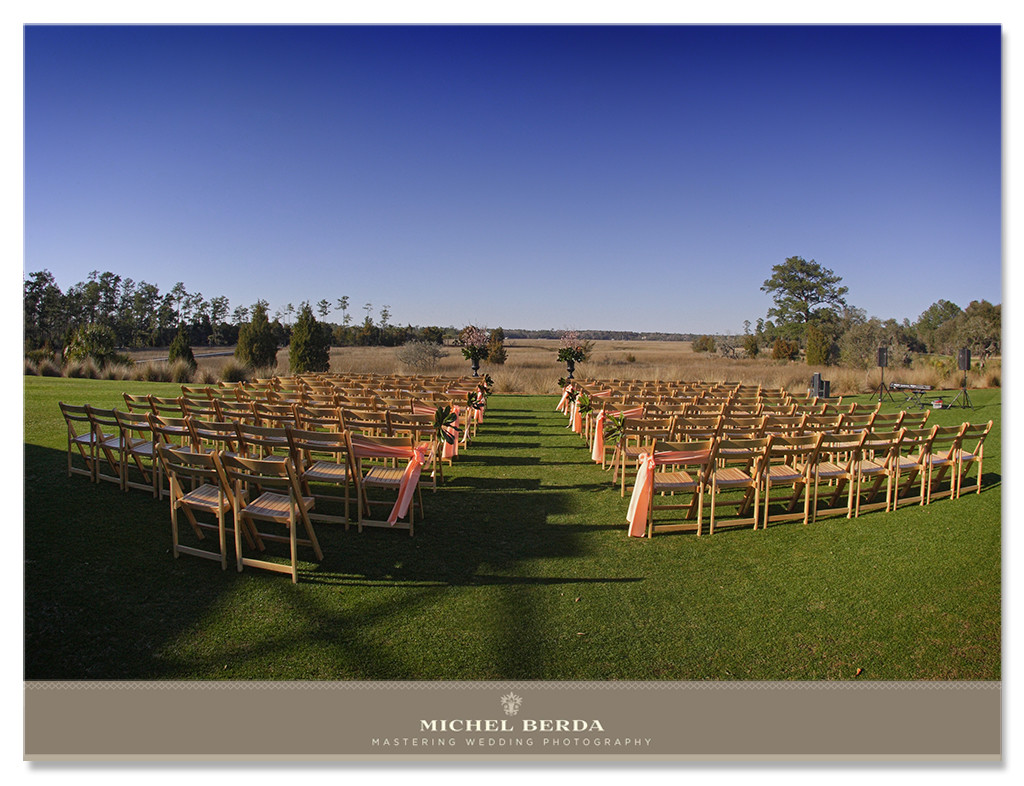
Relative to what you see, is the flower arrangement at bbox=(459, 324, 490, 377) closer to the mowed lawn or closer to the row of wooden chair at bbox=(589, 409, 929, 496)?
the row of wooden chair at bbox=(589, 409, 929, 496)

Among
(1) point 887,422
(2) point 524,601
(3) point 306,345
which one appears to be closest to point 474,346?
(3) point 306,345

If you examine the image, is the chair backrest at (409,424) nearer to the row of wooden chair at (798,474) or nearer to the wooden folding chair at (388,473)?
the wooden folding chair at (388,473)

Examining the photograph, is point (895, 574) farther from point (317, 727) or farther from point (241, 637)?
point (241, 637)

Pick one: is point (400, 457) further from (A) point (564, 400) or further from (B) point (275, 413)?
(A) point (564, 400)

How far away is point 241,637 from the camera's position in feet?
12.2

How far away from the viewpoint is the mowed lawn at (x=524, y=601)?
11.5 feet

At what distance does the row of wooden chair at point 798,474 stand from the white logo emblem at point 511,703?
114 inches

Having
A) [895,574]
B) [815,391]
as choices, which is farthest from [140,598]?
[815,391]

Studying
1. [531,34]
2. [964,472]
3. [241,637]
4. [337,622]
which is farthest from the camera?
[964,472]

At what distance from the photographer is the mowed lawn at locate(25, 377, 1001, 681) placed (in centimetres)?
350

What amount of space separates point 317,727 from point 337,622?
2.65 ft

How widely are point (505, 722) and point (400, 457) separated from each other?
132 inches

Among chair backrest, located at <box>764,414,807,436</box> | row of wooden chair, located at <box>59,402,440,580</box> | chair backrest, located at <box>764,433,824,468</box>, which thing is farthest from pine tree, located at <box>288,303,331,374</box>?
chair backrest, located at <box>764,433,824,468</box>

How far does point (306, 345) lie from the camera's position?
2442 centimetres
